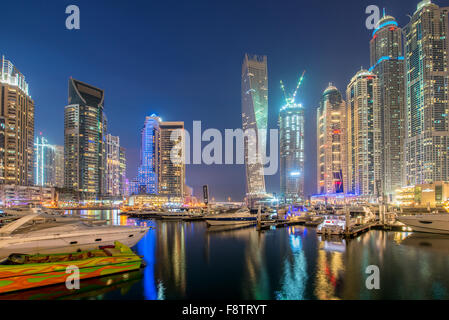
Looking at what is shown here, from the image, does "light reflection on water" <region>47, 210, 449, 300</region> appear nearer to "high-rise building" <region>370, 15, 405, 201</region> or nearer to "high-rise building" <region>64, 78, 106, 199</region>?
"high-rise building" <region>370, 15, 405, 201</region>

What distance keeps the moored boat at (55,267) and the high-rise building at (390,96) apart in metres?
164

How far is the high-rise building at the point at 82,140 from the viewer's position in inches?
6713

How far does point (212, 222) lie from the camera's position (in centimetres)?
5162

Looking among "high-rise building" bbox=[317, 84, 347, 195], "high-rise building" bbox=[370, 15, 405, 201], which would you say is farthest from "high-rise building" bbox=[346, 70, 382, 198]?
"high-rise building" bbox=[317, 84, 347, 195]

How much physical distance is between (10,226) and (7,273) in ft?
23.4

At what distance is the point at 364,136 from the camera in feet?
537

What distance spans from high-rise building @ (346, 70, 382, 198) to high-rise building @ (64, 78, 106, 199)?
561ft

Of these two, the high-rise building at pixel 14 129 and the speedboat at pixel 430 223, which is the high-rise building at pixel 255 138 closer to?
the high-rise building at pixel 14 129

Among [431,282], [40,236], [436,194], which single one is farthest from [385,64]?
[40,236]

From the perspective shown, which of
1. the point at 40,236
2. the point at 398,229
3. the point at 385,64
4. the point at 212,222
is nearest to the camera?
the point at 40,236

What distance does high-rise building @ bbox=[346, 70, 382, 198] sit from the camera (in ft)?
523

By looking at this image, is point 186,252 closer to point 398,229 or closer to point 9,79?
point 398,229

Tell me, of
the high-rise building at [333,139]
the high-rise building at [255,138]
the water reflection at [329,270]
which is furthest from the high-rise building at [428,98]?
the water reflection at [329,270]
